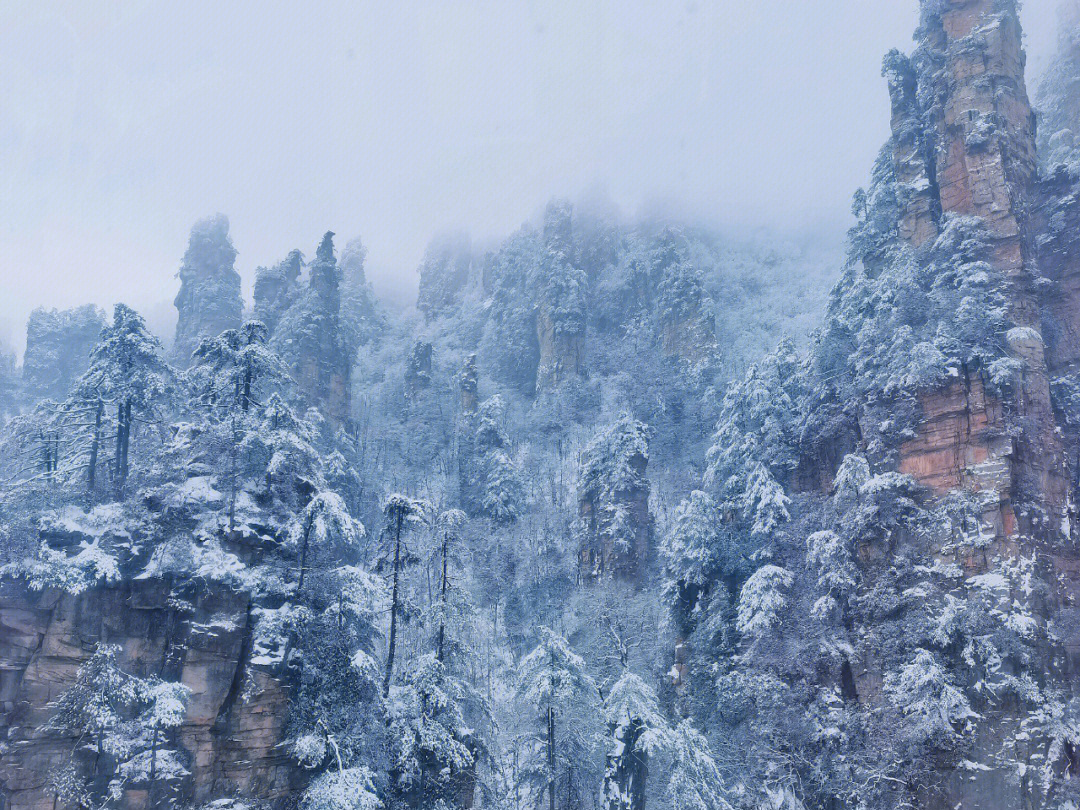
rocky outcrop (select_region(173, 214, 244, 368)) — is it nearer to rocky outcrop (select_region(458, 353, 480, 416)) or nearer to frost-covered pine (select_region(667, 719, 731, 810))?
rocky outcrop (select_region(458, 353, 480, 416))

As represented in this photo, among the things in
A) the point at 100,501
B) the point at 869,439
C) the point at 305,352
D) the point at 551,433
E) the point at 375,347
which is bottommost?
the point at 100,501

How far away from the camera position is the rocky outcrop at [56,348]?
83.9m

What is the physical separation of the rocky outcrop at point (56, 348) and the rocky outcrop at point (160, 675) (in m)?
68.8

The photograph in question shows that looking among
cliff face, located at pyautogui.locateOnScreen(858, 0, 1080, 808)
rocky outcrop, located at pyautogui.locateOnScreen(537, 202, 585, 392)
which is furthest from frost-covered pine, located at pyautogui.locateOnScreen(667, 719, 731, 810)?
rocky outcrop, located at pyautogui.locateOnScreen(537, 202, 585, 392)

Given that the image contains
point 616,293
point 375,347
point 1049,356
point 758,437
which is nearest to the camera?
point 1049,356

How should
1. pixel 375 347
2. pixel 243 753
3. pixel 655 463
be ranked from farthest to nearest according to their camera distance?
pixel 375 347 < pixel 655 463 < pixel 243 753

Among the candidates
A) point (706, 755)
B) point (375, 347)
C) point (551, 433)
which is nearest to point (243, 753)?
point (706, 755)

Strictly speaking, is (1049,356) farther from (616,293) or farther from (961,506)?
(616,293)

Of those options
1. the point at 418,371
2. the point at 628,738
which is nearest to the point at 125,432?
the point at 628,738

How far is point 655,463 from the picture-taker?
6725 cm

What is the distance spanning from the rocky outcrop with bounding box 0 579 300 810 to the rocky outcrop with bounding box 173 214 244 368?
60.3 m

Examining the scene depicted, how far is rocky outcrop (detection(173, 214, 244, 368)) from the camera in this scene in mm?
83500

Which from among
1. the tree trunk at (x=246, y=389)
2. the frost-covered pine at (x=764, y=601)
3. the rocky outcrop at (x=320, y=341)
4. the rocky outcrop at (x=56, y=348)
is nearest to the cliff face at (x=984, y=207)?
the frost-covered pine at (x=764, y=601)

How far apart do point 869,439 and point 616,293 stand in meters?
54.9
